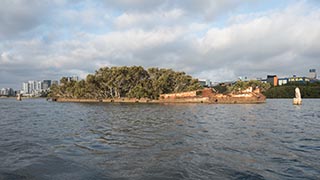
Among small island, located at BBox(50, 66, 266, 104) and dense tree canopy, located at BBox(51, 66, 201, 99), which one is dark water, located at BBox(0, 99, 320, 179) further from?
dense tree canopy, located at BBox(51, 66, 201, 99)

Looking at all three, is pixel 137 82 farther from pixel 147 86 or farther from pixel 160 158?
pixel 160 158

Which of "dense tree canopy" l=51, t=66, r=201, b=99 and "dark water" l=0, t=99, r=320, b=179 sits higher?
"dense tree canopy" l=51, t=66, r=201, b=99

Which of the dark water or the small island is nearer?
the dark water

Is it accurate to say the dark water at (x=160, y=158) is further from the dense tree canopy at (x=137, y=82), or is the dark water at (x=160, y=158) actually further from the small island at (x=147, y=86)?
the dense tree canopy at (x=137, y=82)

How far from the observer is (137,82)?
128 metres

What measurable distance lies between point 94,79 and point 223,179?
122874 mm

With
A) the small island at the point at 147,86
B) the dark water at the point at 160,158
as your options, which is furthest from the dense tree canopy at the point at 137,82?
the dark water at the point at 160,158

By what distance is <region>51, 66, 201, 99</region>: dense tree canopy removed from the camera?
120 metres

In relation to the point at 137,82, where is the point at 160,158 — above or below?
below

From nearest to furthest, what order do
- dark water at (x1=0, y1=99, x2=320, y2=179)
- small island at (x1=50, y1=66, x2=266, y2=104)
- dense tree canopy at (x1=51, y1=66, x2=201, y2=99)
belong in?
dark water at (x1=0, y1=99, x2=320, y2=179)
small island at (x1=50, y1=66, x2=266, y2=104)
dense tree canopy at (x1=51, y1=66, x2=201, y2=99)

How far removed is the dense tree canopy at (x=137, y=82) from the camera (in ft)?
393

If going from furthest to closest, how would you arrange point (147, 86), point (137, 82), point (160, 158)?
point (137, 82), point (147, 86), point (160, 158)

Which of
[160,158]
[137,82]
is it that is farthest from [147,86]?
[160,158]

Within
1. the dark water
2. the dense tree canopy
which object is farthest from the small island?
the dark water
